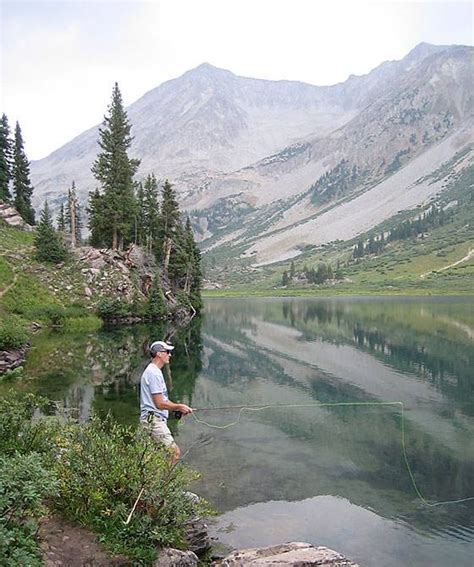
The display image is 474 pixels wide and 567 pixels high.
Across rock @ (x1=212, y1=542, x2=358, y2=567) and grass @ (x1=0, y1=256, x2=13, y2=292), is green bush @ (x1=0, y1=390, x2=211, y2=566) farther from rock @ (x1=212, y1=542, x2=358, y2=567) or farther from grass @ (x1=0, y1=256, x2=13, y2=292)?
grass @ (x1=0, y1=256, x2=13, y2=292)

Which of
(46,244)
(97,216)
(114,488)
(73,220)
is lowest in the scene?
(114,488)

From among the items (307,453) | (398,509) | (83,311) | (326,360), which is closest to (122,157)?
(83,311)

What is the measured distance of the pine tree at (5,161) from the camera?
87287 mm

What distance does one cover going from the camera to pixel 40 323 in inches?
2333

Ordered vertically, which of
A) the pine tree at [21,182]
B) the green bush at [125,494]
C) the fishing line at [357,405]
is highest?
the pine tree at [21,182]

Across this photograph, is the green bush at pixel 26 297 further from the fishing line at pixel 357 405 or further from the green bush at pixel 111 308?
the fishing line at pixel 357 405

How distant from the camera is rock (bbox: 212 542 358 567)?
10516 mm

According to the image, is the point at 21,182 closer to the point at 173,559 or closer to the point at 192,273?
the point at 192,273

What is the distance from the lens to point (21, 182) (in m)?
92.1

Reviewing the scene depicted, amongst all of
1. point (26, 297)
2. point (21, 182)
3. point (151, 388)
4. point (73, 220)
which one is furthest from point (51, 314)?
point (151, 388)

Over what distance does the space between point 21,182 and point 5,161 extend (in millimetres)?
4309

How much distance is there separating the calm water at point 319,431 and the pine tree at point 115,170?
82.7ft

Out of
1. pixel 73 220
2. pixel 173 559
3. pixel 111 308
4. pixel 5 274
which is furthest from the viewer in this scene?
pixel 73 220

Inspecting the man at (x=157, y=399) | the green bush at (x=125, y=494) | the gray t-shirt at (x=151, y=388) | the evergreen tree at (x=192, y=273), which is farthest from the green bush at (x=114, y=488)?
the evergreen tree at (x=192, y=273)
